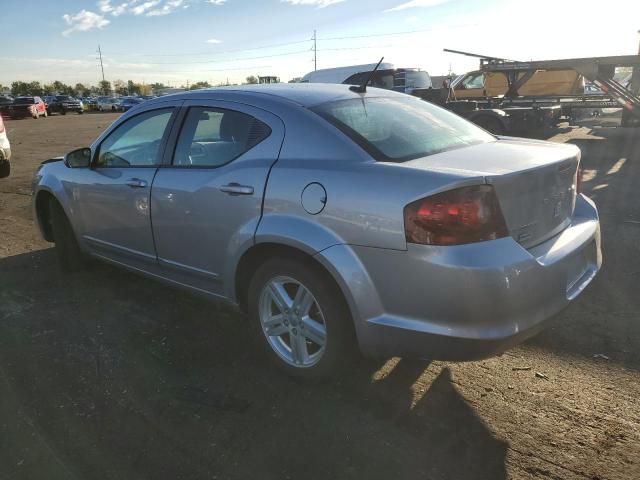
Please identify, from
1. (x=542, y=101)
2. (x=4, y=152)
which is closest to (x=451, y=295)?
(x=4, y=152)

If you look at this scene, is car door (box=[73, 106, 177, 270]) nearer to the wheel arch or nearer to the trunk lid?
the wheel arch

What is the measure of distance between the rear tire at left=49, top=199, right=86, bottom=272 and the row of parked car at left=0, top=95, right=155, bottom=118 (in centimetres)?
2247

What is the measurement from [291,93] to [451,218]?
1.47 m

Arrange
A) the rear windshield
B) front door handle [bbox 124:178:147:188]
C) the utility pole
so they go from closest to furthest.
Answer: the rear windshield, front door handle [bbox 124:178:147:188], the utility pole

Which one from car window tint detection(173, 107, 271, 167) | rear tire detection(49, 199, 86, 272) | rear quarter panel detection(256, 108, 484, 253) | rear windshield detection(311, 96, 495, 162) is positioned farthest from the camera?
rear tire detection(49, 199, 86, 272)

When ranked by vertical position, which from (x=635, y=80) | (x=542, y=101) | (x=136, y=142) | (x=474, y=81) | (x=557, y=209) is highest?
(x=474, y=81)

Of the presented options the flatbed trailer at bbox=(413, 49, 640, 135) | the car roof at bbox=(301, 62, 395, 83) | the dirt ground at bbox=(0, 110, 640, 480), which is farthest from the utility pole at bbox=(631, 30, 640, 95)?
the dirt ground at bbox=(0, 110, 640, 480)

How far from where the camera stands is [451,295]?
2.26 metres

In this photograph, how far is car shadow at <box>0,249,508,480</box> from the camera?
7.67 ft

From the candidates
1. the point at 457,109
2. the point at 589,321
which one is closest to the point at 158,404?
the point at 589,321

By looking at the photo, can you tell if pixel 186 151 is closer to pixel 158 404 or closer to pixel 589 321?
pixel 158 404

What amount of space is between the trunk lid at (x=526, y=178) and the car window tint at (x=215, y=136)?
104 centimetres

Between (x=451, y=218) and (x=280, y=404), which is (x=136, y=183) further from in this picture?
(x=451, y=218)

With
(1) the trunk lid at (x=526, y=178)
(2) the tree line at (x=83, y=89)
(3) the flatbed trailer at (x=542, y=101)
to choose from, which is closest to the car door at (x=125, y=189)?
(1) the trunk lid at (x=526, y=178)
